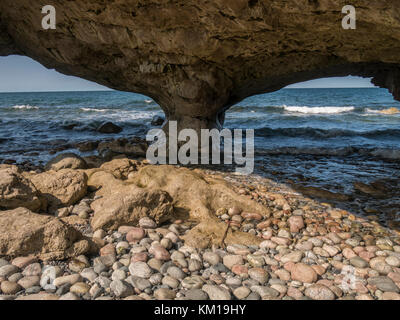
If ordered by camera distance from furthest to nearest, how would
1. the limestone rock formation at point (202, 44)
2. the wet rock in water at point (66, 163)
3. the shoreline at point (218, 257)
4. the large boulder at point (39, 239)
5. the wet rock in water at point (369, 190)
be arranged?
1. the wet rock in water at point (66, 163)
2. the wet rock in water at point (369, 190)
3. the limestone rock formation at point (202, 44)
4. the large boulder at point (39, 239)
5. the shoreline at point (218, 257)

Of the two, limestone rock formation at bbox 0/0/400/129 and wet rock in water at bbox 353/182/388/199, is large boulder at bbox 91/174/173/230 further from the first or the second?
wet rock in water at bbox 353/182/388/199

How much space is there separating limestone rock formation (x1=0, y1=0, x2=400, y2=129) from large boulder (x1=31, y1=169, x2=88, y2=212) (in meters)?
3.10

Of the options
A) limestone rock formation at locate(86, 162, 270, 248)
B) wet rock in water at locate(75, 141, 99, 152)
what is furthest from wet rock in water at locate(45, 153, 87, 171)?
wet rock in water at locate(75, 141, 99, 152)

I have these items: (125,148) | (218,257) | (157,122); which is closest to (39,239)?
(218,257)

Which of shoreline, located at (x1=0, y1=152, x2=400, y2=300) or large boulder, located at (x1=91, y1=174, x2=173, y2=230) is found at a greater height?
large boulder, located at (x1=91, y1=174, x2=173, y2=230)

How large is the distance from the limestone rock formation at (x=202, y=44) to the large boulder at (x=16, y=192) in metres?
3.37

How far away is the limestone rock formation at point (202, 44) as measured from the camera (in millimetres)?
3760

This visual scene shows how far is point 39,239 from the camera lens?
7.13 ft

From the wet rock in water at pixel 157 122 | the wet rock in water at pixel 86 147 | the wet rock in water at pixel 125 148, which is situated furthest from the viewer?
the wet rock in water at pixel 157 122

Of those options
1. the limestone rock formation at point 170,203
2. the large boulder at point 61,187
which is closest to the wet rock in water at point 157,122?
the limestone rock formation at point 170,203

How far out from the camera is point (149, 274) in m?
2.10

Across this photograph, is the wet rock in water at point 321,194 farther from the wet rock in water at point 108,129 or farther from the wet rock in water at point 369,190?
the wet rock in water at point 108,129

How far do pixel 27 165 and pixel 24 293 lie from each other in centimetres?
441

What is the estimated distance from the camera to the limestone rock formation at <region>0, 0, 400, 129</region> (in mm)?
3760
